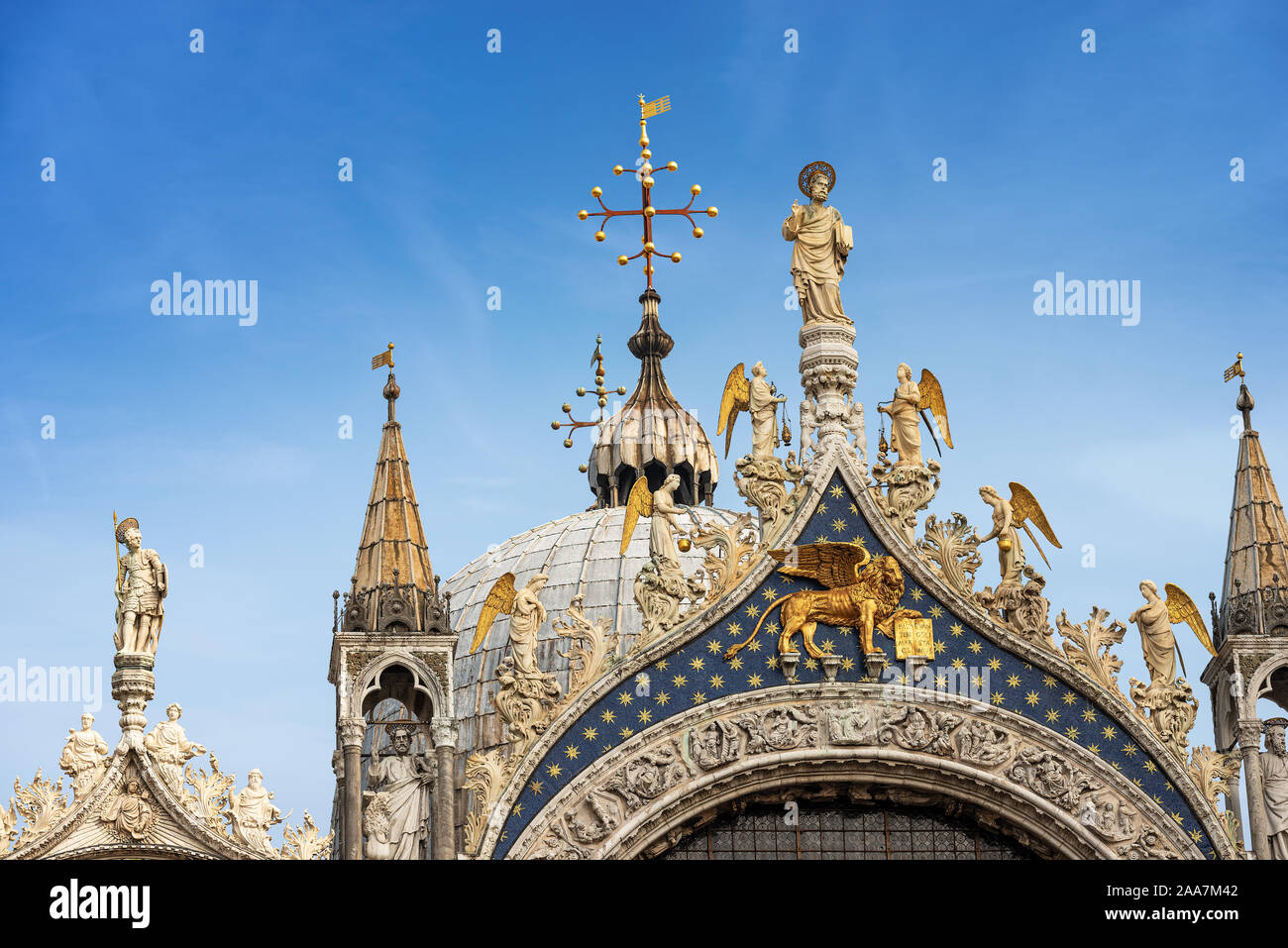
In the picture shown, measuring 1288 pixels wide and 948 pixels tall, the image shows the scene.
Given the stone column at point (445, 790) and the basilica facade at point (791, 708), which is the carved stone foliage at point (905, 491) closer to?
the basilica facade at point (791, 708)

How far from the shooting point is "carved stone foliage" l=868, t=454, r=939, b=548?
3359 centimetres

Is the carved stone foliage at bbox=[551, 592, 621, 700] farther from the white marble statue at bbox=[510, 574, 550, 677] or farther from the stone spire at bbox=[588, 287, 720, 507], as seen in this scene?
the stone spire at bbox=[588, 287, 720, 507]

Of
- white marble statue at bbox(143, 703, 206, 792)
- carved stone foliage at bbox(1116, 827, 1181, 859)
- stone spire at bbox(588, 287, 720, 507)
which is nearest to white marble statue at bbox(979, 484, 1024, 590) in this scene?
carved stone foliage at bbox(1116, 827, 1181, 859)

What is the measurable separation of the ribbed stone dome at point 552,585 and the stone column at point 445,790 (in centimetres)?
1105

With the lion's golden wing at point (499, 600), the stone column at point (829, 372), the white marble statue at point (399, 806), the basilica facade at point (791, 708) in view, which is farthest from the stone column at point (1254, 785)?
the white marble statue at point (399, 806)

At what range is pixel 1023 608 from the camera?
3325 centimetres

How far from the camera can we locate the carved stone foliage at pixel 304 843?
3138 cm

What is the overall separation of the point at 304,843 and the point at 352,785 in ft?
2.78

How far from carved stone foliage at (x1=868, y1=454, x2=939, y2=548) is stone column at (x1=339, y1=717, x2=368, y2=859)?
6890 mm

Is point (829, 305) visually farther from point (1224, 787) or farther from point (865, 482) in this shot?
point (1224, 787)

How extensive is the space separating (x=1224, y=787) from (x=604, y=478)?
61.6 ft

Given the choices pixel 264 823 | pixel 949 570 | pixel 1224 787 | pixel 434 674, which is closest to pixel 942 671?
pixel 949 570

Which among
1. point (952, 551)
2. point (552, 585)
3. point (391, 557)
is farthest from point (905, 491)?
point (552, 585)
